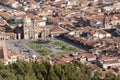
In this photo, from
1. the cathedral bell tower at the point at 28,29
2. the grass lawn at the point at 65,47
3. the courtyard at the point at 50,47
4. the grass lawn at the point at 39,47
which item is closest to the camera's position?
the grass lawn at the point at 39,47

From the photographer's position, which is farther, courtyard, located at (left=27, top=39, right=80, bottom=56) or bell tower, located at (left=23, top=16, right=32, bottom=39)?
bell tower, located at (left=23, top=16, right=32, bottom=39)

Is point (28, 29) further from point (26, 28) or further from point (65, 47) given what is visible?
point (65, 47)

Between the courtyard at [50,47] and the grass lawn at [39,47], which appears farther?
the courtyard at [50,47]

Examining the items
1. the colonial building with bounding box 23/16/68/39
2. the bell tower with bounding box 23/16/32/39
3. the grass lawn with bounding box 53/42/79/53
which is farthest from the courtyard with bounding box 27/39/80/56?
the bell tower with bounding box 23/16/32/39

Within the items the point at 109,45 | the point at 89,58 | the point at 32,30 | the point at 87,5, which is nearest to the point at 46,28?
the point at 32,30

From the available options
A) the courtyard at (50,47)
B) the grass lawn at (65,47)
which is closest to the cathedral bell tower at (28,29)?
the courtyard at (50,47)

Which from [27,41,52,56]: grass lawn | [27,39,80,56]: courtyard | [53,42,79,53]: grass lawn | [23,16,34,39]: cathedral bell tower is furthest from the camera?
[23,16,34,39]: cathedral bell tower

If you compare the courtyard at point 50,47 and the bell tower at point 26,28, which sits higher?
the bell tower at point 26,28

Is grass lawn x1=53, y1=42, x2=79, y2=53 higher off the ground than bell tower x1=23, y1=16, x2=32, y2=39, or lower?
lower

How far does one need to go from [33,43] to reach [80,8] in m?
19.0

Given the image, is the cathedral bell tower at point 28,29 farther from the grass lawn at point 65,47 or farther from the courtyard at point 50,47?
the grass lawn at point 65,47

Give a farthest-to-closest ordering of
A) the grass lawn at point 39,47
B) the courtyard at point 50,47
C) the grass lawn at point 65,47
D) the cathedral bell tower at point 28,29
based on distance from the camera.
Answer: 1. the cathedral bell tower at point 28,29
2. the grass lawn at point 65,47
3. the courtyard at point 50,47
4. the grass lawn at point 39,47

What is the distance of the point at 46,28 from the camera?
43.3 metres

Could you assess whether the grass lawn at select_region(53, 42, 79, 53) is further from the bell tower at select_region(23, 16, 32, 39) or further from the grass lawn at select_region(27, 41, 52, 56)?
the bell tower at select_region(23, 16, 32, 39)
